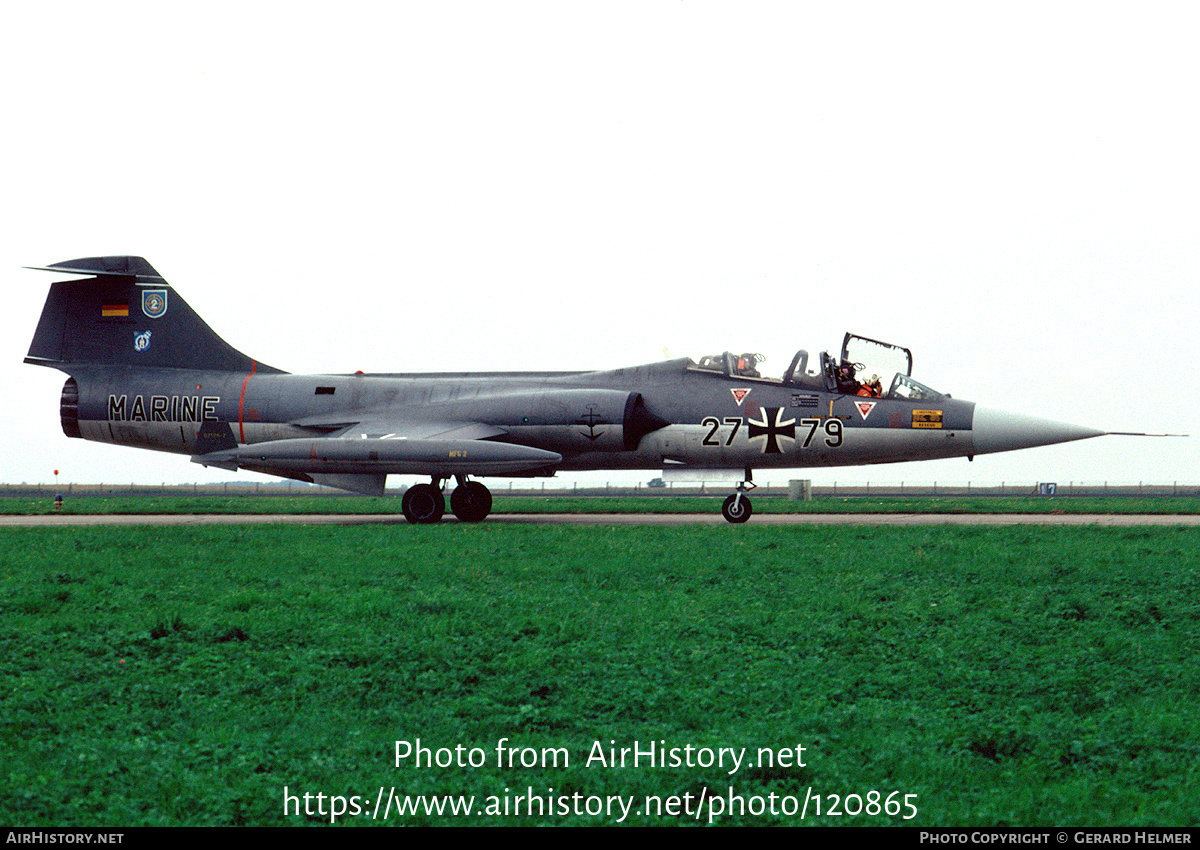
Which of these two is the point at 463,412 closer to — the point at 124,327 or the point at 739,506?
the point at 739,506

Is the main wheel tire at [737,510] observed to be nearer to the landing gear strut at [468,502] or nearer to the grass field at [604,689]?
the landing gear strut at [468,502]

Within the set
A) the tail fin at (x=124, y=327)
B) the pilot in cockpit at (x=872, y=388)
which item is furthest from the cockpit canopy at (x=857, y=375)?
the tail fin at (x=124, y=327)

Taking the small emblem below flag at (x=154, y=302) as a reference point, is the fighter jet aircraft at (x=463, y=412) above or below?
below

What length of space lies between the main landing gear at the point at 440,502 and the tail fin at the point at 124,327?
21.9 ft

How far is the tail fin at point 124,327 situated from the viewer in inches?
1030

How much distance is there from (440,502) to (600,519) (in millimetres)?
4097

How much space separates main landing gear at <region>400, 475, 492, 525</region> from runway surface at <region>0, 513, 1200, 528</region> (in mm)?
344

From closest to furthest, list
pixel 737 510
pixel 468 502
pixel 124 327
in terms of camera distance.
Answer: pixel 737 510
pixel 468 502
pixel 124 327

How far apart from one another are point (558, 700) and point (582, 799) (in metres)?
1.91

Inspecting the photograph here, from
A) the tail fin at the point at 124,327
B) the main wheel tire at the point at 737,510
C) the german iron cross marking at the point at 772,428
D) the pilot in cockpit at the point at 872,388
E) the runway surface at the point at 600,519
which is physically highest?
the tail fin at the point at 124,327

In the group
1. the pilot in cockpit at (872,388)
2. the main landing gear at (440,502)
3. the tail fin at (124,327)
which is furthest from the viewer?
the tail fin at (124,327)

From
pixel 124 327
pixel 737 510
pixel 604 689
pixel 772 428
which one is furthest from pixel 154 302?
pixel 604 689

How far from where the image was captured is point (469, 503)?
23.0m

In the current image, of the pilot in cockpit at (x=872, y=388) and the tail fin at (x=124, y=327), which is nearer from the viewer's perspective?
the pilot in cockpit at (x=872, y=388)
